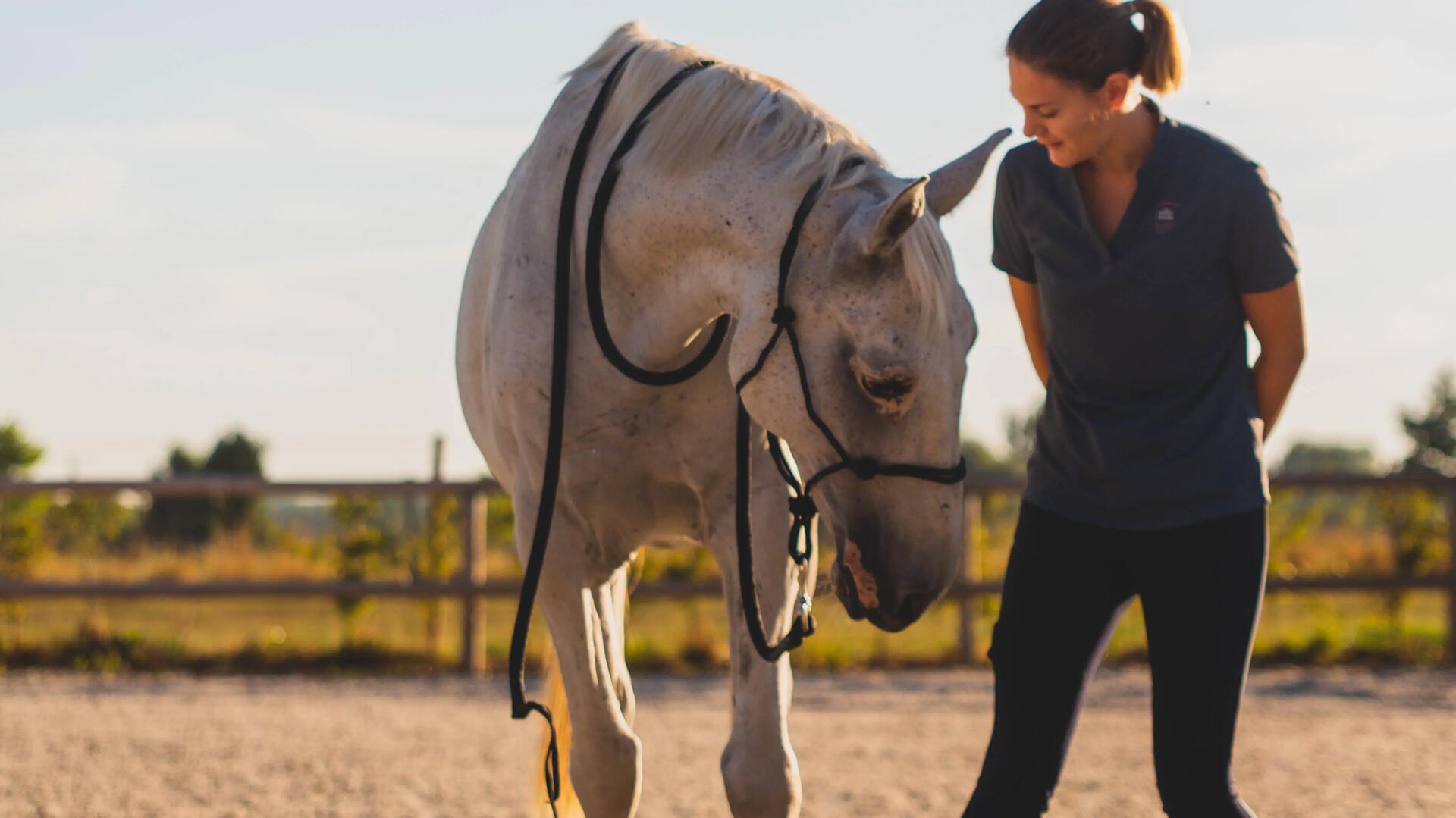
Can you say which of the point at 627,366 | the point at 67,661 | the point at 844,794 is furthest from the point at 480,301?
the point at 67,661

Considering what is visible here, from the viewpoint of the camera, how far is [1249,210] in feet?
7.50

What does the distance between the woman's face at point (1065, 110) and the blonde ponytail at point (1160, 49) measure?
47mm

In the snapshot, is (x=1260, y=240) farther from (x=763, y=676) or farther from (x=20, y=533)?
(x=20, y=533)

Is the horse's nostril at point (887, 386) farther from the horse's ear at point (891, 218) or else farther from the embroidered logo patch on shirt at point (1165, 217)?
the embroidered logo patch on shirt at point (1165, 217)

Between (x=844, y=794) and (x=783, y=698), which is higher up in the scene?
(x=783, y=698)

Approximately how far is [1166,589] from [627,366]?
3.72 feet

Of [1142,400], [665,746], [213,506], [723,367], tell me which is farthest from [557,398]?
[213,506]

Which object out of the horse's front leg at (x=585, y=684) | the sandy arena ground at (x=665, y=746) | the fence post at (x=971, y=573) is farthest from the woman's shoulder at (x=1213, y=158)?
the fence post at (x=971, y=573)

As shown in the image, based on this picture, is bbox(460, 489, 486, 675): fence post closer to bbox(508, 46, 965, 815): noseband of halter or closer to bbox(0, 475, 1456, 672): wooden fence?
bbox(0, 475, 1456, 672): wooden fence

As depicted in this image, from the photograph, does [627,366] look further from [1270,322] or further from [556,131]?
[1270,322]

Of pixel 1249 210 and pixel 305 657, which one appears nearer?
pixel 1249 210

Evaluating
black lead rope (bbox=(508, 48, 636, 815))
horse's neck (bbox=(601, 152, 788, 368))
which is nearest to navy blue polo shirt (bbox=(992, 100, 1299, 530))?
horse's neck (bbox=(601, 152, 788, 368))

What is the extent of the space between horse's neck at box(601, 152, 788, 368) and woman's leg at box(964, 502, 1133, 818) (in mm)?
663

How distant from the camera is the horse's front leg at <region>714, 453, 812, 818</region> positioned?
3.03 m
